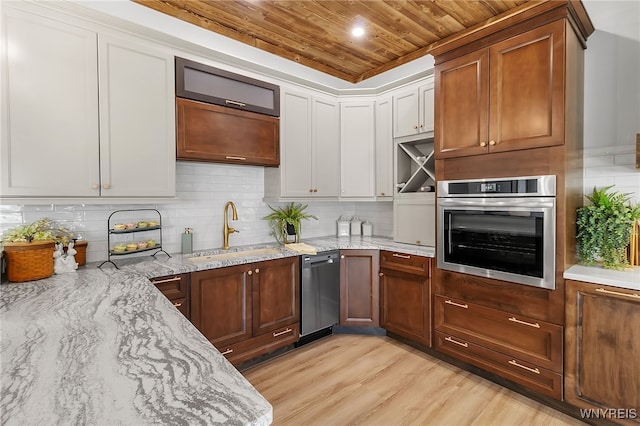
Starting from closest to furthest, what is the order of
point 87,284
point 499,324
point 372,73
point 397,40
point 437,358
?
1. point 87,284
2. point 499,324
3. point 437,358
4. point 397,40
5. point 372,73

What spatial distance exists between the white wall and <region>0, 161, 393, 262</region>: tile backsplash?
192 centimetres

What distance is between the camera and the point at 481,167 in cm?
244

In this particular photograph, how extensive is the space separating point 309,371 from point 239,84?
2.54 meters

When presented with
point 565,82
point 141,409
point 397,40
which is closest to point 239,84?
point 397,40

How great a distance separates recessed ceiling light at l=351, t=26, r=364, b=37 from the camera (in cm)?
287

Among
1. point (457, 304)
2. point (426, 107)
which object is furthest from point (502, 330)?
point (426, 107)

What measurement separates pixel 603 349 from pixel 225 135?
3034 millimetres

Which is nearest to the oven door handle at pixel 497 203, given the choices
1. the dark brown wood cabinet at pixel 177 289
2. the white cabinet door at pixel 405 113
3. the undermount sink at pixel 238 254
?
the white cabinet door at pixel 405 113

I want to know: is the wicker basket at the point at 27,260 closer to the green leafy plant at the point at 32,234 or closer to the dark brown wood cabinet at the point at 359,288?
the green leafy plant at the point at 32,234

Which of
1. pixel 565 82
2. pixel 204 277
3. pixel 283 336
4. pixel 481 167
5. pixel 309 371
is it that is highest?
pixel 565 82

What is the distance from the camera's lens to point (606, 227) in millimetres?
2059

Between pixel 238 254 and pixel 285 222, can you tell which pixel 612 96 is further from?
pixel 238 254

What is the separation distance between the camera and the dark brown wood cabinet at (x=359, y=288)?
127 inches

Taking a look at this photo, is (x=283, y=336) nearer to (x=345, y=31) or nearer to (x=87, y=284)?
(x=87, y=284)
